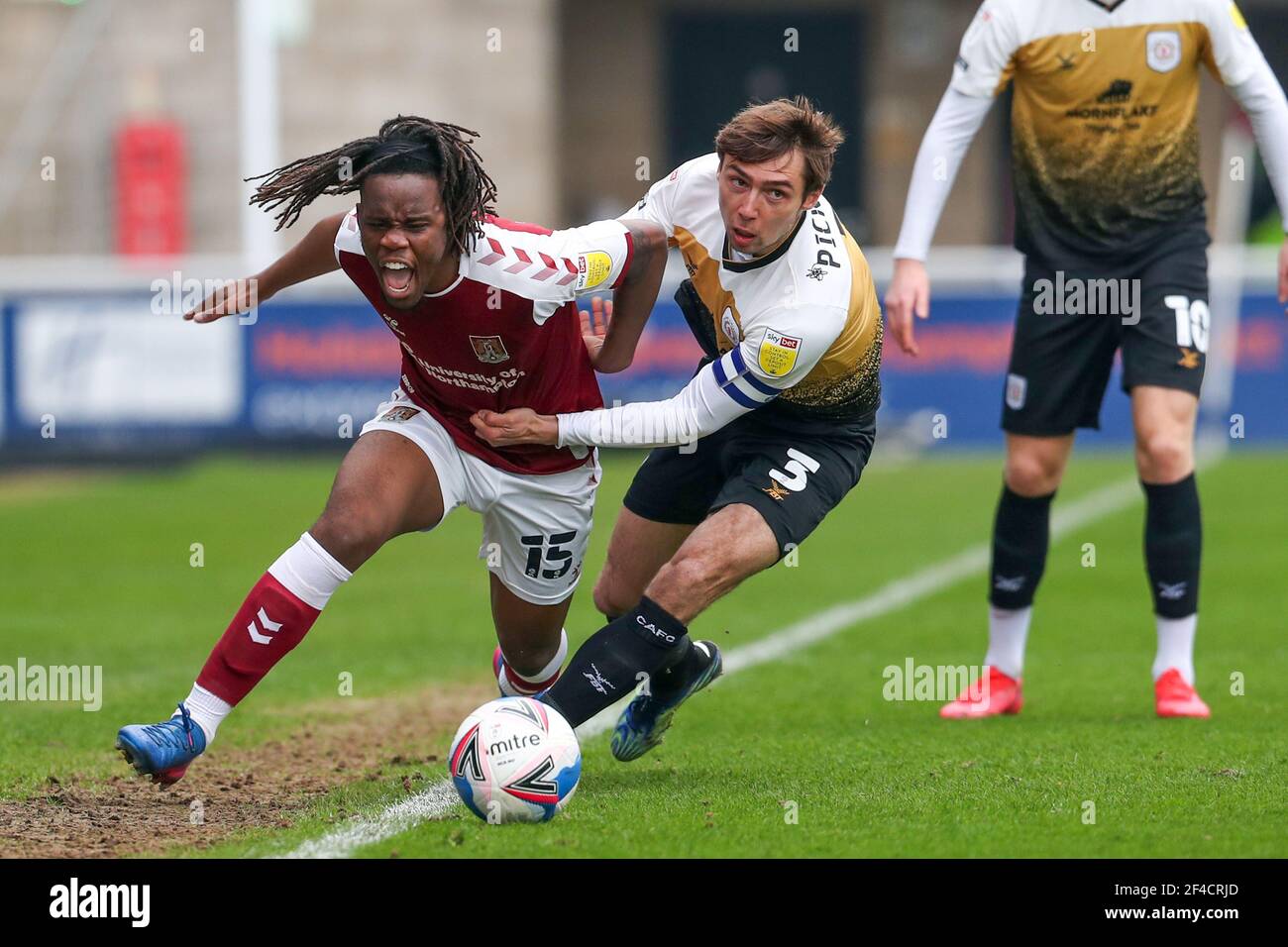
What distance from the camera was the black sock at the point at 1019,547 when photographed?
6.95m

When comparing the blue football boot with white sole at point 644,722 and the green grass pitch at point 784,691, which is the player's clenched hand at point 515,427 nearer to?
the blue football boot with white sole at point 644,722

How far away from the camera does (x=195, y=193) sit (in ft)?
76.0

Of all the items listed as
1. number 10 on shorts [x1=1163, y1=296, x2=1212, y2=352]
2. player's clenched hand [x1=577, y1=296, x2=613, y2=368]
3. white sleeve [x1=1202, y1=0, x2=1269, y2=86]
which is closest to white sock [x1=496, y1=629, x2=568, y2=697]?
player's clenched hand [x1=577, y1=296, x2=613, y2=368]

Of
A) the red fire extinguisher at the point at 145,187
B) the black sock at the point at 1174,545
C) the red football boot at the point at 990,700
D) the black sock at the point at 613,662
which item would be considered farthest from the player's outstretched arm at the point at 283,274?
the red fire extinguisher at the point at 145,187

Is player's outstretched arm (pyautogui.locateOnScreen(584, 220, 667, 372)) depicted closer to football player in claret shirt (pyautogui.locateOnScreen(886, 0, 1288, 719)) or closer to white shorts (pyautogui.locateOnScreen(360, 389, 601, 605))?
white shorts (pyautogui.locateOnScreen(360, 389, 601, 605))

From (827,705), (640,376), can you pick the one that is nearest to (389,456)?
(827,705)

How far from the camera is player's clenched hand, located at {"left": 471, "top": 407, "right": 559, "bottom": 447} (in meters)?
5.64

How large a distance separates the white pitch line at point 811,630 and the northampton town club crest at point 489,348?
1.28 m

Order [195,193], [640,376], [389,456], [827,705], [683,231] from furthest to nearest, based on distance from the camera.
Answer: [195,193] → [640,376] → [827,705] → [683,231] → [389,456]

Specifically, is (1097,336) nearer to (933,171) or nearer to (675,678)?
(933,171)

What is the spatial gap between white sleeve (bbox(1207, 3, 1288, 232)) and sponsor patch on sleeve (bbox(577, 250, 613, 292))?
2.44 m

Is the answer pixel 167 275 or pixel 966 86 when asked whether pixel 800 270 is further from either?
pixel 167 275
